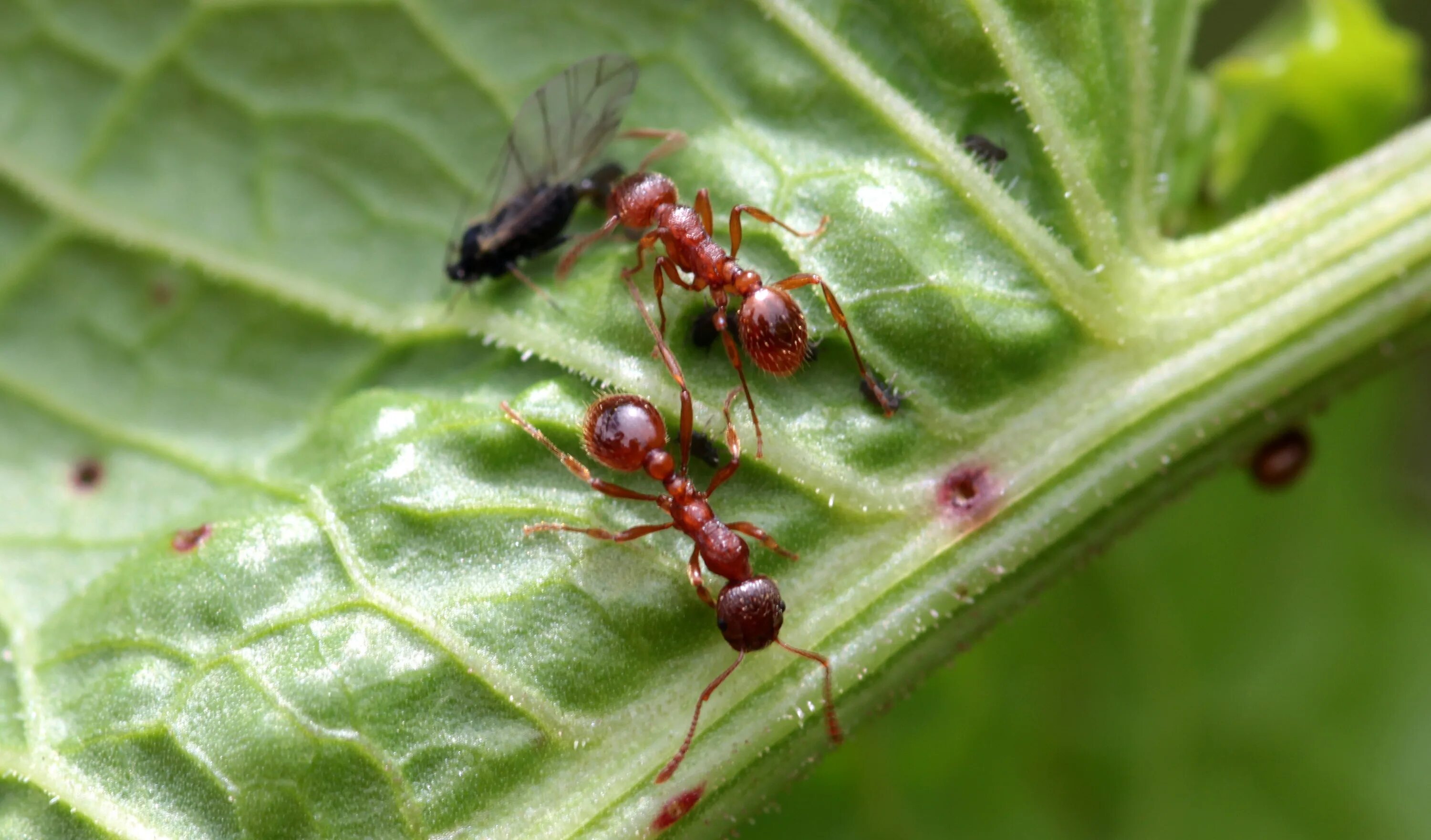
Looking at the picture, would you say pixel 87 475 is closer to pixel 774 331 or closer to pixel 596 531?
pixel 596 531

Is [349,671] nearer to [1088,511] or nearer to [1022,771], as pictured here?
[1088,511]

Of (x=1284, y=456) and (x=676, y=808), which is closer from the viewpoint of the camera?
(x=676, y=808)

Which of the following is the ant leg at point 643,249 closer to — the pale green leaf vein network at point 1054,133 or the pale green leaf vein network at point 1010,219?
the pale green leaf vein network at point 1010,219

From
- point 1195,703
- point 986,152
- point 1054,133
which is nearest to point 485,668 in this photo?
point 986,152

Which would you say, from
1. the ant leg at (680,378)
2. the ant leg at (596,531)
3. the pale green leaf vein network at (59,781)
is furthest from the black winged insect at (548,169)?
the pale green leaf vein network at (59,781)

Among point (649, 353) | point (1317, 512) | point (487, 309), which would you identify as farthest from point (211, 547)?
point (1317, 512)

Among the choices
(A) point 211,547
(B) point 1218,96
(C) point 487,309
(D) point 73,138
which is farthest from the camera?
(B) point 1218,96

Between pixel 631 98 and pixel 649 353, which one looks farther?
pixel 631 98

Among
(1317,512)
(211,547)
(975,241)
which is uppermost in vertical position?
(975,241)
